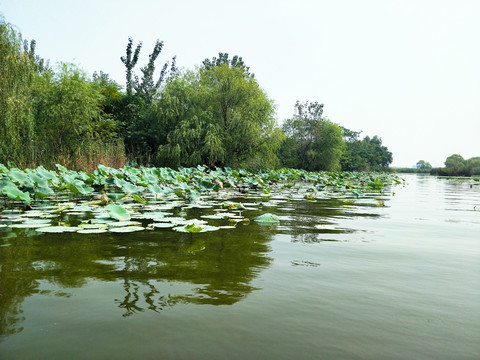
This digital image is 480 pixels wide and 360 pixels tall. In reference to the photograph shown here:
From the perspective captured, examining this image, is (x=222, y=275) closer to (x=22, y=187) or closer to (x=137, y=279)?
(x=137, y=279)

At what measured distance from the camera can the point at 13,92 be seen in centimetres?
934

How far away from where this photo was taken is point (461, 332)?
3.59 feet

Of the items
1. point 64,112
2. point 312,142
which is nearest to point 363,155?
point 312,142

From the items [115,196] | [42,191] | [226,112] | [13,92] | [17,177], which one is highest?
[226,112]

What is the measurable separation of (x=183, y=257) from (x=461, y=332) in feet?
4.41

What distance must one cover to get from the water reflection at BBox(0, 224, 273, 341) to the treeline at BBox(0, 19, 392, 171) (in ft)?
23.6

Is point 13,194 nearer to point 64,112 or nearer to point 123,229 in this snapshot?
point 123,229

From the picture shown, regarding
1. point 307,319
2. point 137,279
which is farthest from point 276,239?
point 307,319

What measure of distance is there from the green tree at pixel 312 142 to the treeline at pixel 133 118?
50.8 feet

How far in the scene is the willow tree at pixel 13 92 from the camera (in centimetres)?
914

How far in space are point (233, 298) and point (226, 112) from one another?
1773cm

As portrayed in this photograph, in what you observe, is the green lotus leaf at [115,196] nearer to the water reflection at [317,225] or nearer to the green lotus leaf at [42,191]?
the green lotus leaf at [42,191]

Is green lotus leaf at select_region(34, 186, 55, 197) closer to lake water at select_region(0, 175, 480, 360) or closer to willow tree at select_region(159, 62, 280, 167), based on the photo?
lake water at select_region(0, 175, 480, 360)

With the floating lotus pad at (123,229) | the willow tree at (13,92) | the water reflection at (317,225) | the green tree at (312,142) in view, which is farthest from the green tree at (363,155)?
the floating lotus pad at (123,229)
